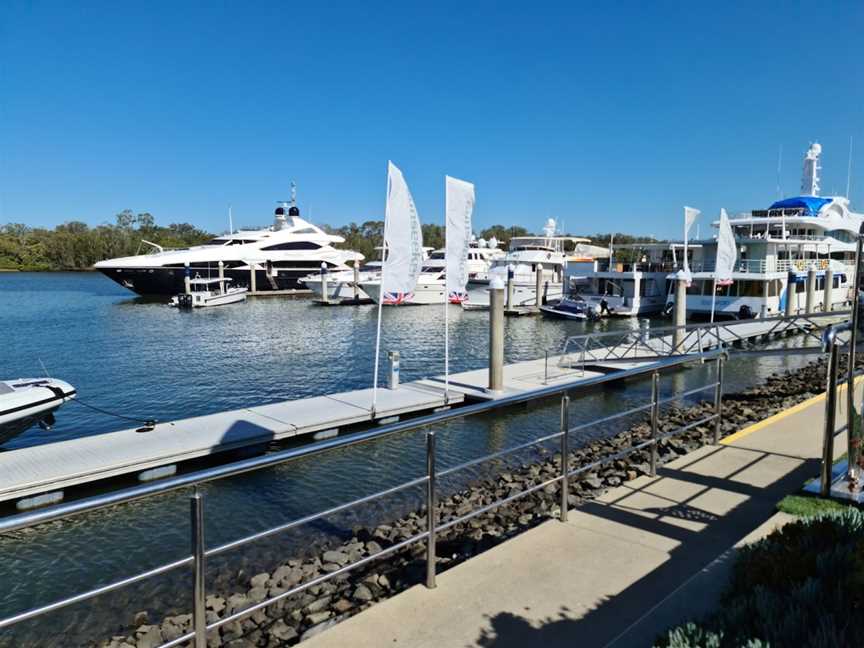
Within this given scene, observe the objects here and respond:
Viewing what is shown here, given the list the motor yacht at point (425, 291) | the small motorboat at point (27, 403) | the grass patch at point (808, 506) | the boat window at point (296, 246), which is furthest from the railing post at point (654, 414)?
the boat window at point (296, 246)

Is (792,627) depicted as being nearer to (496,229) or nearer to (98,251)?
(98,251)

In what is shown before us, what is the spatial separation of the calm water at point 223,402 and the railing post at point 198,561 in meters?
3.87

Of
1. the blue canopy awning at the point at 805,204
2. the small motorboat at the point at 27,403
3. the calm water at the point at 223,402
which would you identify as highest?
the blue canopy awning at the point at 805,204

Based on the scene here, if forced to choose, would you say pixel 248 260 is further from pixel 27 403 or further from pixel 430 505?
pixel 430 505

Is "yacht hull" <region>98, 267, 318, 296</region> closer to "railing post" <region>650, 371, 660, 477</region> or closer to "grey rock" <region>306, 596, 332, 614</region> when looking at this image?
"grey rock" <region>306, 596, 332, 614</region>

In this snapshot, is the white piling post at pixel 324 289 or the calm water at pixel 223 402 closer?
the calm water at pixel 223 402

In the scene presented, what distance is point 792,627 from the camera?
7.34 feet

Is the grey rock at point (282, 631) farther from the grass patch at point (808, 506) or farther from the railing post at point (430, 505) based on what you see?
the grass patch at point (808, 506)

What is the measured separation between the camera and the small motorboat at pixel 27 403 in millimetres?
11305

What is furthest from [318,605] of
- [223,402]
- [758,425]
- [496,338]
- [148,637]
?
[223,402]

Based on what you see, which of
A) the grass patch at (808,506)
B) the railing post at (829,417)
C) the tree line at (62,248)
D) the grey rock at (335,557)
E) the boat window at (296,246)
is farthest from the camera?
the tree line at (62,248)

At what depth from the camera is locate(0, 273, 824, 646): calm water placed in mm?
7395

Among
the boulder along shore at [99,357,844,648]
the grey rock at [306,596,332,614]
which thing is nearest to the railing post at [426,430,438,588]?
the boulder along shore at [99,357,844,648]

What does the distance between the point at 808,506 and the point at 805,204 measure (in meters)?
46.9
